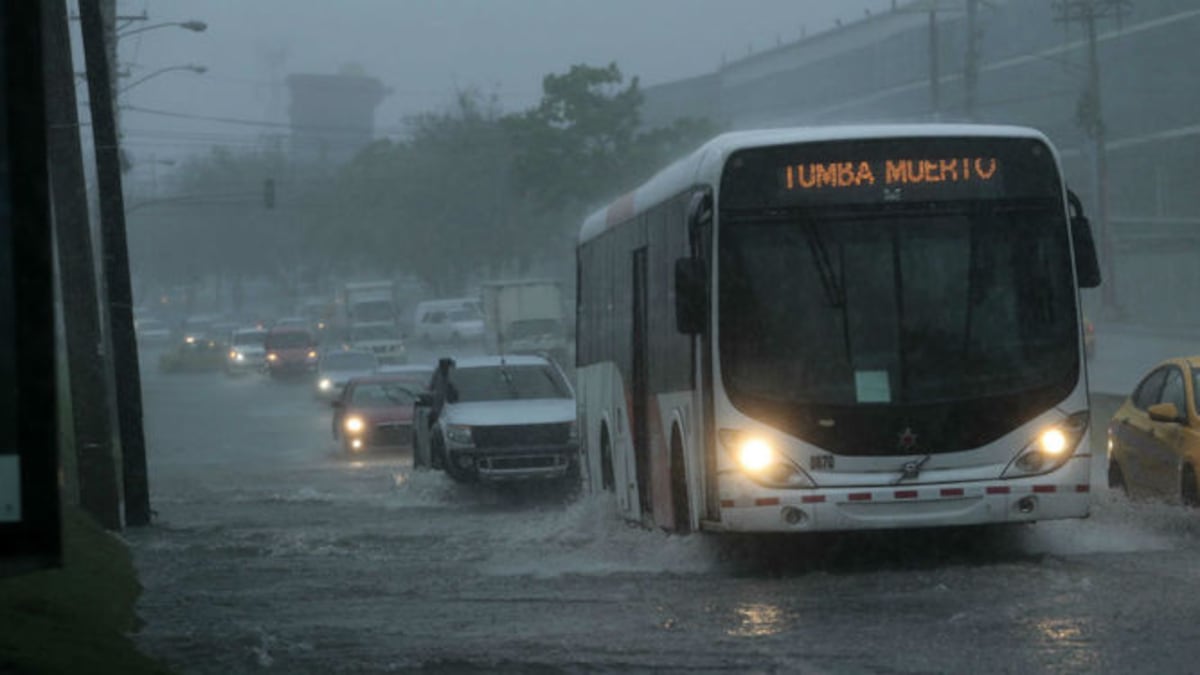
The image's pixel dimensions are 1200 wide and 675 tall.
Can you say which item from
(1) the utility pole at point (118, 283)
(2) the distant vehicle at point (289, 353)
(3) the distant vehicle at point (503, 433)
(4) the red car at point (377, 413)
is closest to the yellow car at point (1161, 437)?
(3) the distant vehicle at point (503, 433)

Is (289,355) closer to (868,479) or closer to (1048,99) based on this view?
(1048,99)

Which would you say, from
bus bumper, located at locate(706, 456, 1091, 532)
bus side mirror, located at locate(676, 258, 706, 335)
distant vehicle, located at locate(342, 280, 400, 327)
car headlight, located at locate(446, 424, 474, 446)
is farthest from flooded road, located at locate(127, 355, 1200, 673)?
distant vehicle, located at locate(342, 280, 400, 327)

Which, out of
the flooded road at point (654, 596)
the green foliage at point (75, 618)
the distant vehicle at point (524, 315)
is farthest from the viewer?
the distant vehicle at point (524, 315)

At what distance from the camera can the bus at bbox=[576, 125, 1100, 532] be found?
551 inches

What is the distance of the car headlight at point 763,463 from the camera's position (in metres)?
14.0

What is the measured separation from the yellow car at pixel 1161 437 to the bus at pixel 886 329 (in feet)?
6.53

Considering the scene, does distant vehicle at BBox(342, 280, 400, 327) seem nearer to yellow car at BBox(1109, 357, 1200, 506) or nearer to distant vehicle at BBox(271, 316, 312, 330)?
distant vehicle at BBox(271, 316, 312, 330)

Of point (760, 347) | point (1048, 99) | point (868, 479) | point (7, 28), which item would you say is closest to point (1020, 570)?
point (868, 479)

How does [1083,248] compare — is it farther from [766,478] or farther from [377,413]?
[377,413]

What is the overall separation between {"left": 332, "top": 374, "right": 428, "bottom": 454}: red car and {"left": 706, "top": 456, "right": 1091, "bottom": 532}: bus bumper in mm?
22537

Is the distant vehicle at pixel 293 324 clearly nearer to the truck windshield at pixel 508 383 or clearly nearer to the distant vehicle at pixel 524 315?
the distant vehicle at pixel 524 315

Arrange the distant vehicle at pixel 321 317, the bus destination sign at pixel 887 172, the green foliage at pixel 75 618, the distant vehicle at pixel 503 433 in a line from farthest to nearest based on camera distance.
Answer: the distant vehicle at pixel 321 317 → the distant vehicle at pixel 503 433 → the bus destination sign at pixel 887 172 → the green foliage at pixel 75 618

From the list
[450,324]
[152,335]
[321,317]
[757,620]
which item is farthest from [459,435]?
[152,335]

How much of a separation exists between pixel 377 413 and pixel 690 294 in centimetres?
2338
